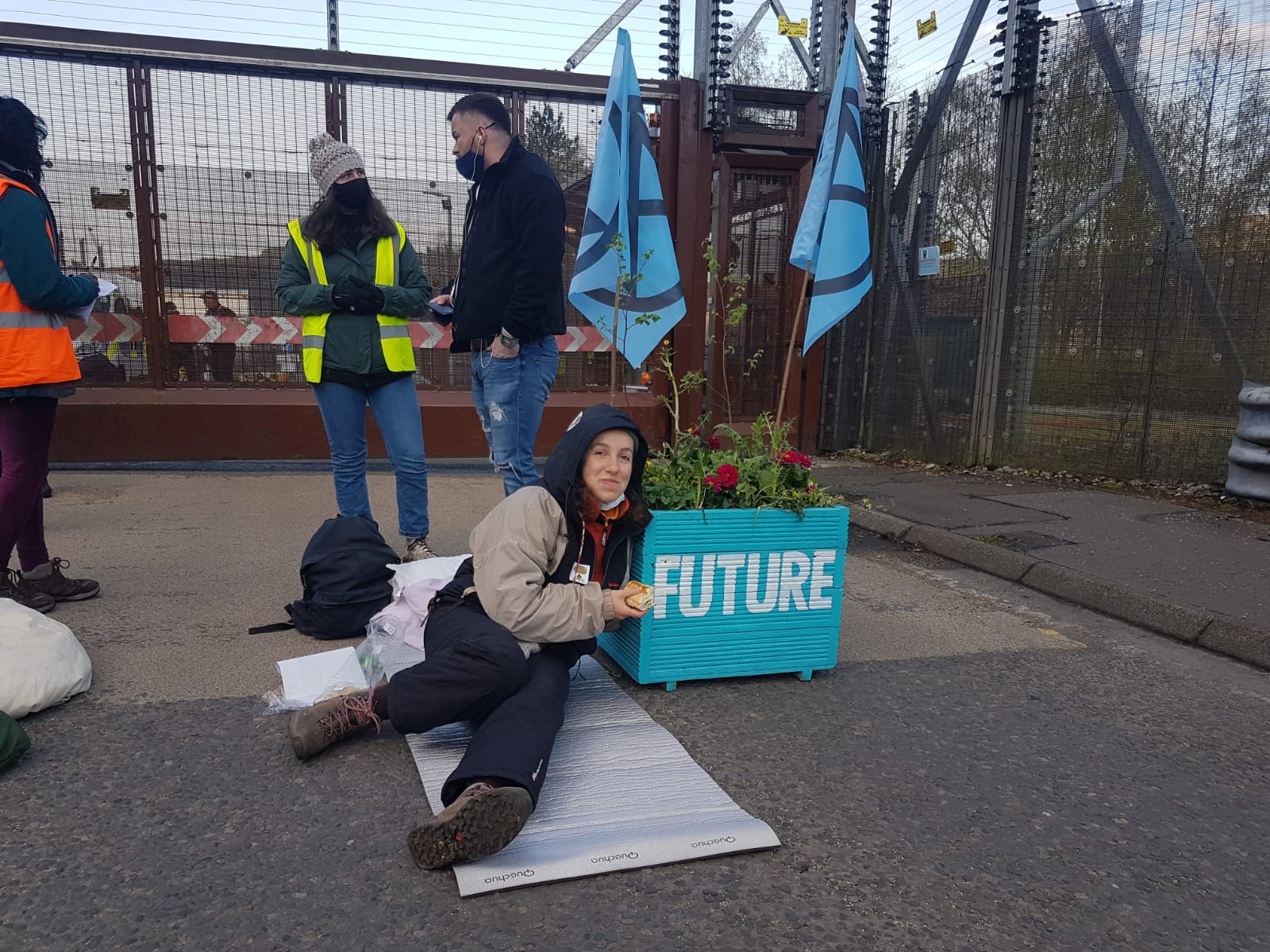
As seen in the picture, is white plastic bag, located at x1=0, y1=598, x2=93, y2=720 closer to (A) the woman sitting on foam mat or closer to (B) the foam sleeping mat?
(A) the woman sitting on foam mat

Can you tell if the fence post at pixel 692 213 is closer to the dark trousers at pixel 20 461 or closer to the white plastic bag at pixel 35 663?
the dark trousers at pixel 20 461

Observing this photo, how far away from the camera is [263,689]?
10.1 feet

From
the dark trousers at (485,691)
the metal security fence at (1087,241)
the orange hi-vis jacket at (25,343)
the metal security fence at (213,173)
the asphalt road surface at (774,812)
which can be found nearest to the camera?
the asphalt road surface at (774,812)

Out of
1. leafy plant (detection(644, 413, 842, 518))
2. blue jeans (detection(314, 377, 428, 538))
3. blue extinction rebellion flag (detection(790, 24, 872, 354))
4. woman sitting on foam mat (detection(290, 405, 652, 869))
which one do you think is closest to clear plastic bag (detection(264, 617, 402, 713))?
woman sitting on foam mat (detection(290, 405, 652, 869))

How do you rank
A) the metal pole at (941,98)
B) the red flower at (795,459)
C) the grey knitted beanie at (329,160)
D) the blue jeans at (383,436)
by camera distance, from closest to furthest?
the red flower at (795,459)
the grey knitted beanie at (329,160)
the blue jeans at (383,436)
the metal pole at (941,98)

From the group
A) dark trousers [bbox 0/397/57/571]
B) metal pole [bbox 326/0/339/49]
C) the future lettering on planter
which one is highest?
metal pole [bbox 326/0/339/49]

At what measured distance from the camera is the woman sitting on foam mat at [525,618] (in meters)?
2.37

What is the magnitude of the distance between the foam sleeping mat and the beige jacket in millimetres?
350

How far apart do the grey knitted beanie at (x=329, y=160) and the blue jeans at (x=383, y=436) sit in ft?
3.33

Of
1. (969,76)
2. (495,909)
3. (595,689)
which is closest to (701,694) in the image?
(595,689)

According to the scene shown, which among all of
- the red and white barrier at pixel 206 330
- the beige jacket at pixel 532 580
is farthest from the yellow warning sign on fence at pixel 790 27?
the beige jacket at pixel 532 580

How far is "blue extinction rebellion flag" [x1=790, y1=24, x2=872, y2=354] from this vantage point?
387cm

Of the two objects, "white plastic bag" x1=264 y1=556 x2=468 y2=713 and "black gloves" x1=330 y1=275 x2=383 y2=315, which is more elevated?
"black gloves" x1=330 y1=275 x2=383 y2=315

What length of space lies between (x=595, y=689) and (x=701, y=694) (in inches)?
15.2
